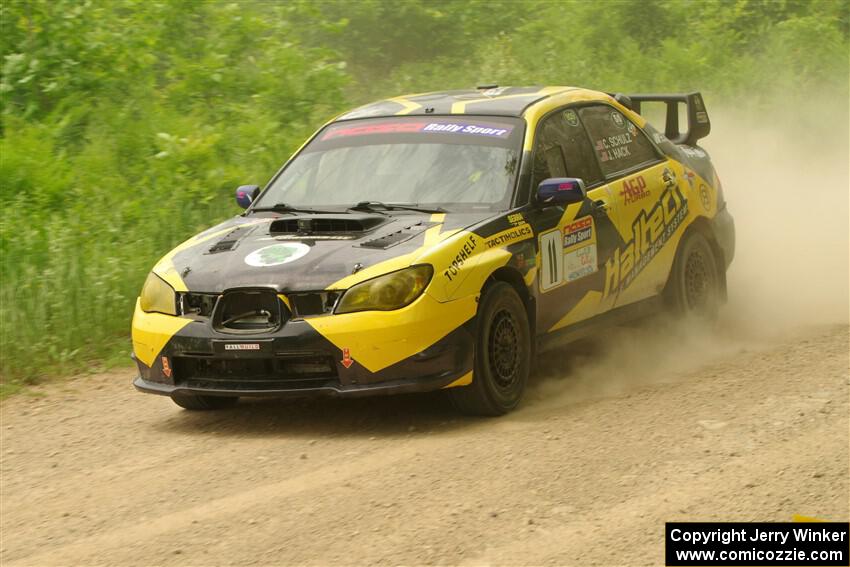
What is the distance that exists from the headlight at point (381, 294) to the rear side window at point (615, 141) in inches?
90.6

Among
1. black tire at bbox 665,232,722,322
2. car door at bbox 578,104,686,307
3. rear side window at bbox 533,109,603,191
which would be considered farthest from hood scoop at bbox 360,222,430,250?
black tire at bbox 665,232,722,322

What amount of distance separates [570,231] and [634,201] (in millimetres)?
952

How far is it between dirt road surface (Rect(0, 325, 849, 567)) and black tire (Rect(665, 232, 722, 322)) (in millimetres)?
686

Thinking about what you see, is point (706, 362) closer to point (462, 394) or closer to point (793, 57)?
point (462, 394)

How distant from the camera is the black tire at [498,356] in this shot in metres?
7.06

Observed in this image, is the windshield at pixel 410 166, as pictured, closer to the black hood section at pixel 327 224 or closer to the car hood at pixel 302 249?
the car hood at pixel 302 249

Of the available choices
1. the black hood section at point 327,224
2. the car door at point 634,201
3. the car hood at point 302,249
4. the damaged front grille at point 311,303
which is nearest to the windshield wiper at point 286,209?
the car hood at point 302,249

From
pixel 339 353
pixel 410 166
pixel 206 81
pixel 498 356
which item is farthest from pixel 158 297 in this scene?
pixel 206 81

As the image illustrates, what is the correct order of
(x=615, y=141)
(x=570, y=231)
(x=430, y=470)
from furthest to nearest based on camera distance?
(x=615, y=141), (x=570, y=231), (x=430, y=470)

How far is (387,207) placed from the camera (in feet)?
25.4

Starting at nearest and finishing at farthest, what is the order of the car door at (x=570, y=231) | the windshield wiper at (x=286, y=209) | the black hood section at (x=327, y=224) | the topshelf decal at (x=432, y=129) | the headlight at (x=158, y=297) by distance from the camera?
the headlight at (x=158, y=297) → the black hood section at (x=327, y=224) → the car door at (x=570, y=231) → the windshield wiper at (x=286, y=209) → the topshelf decal at (x=432, y=129)

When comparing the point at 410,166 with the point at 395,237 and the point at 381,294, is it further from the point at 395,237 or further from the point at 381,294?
the point at 381,294

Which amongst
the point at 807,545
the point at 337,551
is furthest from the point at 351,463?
the point at 807,545

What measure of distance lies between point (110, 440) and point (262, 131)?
23.3 feet
